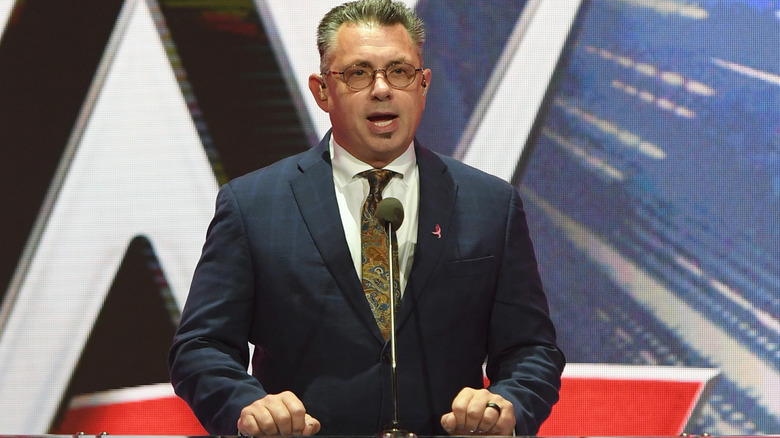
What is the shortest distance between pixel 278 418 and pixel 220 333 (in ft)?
1.30

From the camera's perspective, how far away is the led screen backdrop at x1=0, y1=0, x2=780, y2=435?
3.26m

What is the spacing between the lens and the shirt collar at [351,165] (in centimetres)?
232

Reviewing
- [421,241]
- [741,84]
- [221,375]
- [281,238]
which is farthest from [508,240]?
[741,84]

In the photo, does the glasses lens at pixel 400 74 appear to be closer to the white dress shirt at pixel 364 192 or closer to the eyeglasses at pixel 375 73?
the eyeglasses at pixel 375 73

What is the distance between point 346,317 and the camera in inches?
84.4

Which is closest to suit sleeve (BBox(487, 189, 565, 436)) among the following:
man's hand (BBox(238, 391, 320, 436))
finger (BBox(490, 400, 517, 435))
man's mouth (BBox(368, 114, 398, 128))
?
finger (BBox(490, 400, 517, 435))

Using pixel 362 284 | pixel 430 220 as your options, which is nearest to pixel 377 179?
pixel 430 220

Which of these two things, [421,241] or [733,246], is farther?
[733,246]

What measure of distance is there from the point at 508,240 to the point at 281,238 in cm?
55

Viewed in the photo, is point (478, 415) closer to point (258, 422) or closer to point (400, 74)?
point (258, 422)

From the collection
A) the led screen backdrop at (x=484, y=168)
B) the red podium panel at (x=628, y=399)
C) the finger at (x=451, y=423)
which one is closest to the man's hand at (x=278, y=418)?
the finger at (x=451, y=423)

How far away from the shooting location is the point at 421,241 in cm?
220

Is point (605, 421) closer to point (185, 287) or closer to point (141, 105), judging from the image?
point (185, 287)

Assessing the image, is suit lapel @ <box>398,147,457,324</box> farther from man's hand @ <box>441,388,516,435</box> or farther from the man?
man's hand @ <box>441,388,516,435</box>
